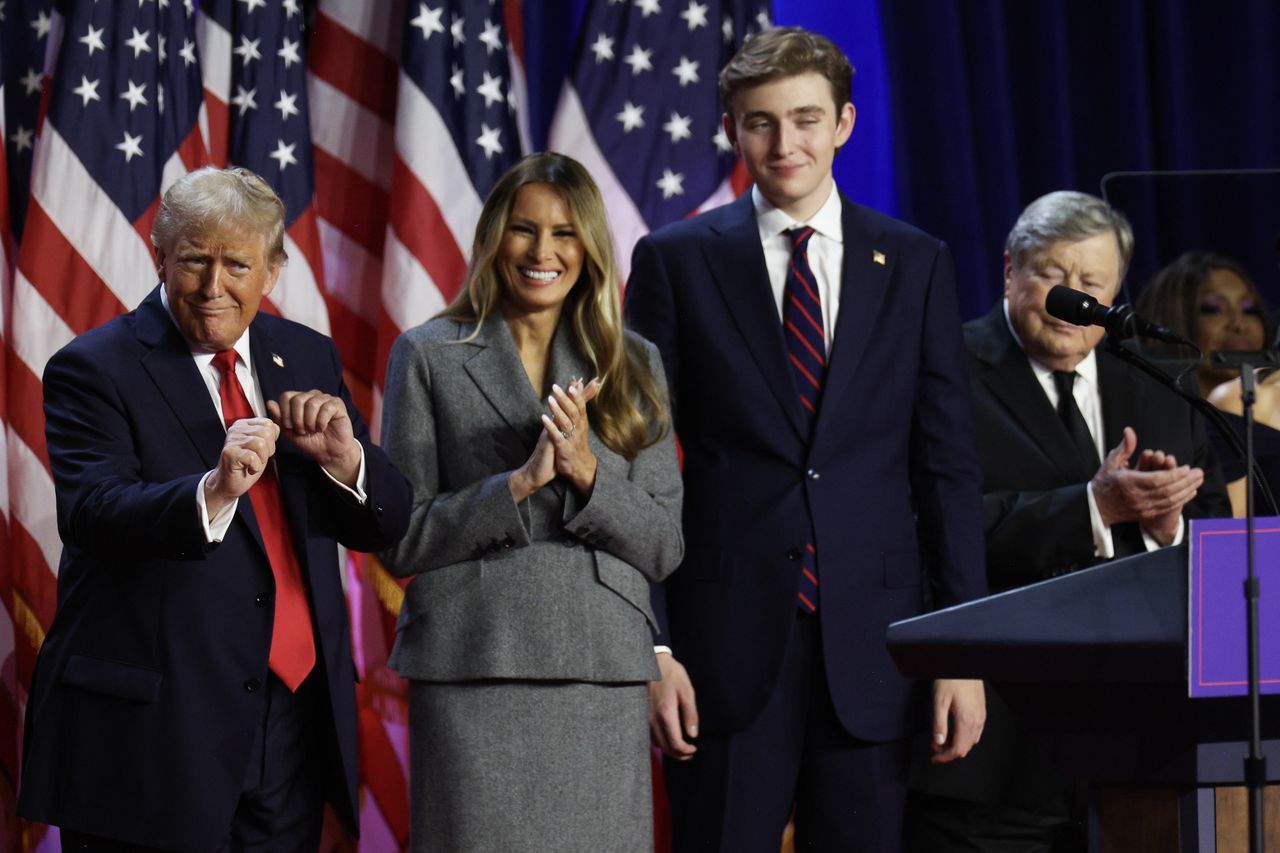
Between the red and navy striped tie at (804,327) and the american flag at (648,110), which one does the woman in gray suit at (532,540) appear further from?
the american flag at (648,110)

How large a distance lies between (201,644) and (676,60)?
2338 mm

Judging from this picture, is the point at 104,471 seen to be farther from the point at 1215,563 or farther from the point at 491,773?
the point at 1215,563

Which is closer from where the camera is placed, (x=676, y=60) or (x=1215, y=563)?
(x=1215, y=563)

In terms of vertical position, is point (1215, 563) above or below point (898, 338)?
below

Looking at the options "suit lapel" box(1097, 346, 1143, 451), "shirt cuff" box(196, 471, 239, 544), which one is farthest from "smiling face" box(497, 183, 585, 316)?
"suit lapel" box(1097, 346, 1143, 451)

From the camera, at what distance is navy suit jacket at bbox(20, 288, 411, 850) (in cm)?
219

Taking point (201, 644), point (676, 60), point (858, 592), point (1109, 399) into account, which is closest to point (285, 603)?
point (201, 644)

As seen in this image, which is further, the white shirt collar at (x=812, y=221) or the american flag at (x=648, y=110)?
the american flag at (x=648, y=110)

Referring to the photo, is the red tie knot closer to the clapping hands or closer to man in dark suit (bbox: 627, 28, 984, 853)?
the clapping hands

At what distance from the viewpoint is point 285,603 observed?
2344 millimetres

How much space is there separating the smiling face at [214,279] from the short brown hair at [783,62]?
1049 millimetres

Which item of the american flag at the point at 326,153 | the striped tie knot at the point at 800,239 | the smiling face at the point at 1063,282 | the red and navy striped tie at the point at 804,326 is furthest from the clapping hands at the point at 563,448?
the american flag at the point at 326,153

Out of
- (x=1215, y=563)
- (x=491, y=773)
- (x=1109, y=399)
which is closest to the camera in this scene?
(x=1215, y=563)

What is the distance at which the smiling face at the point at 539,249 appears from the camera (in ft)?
8.90
